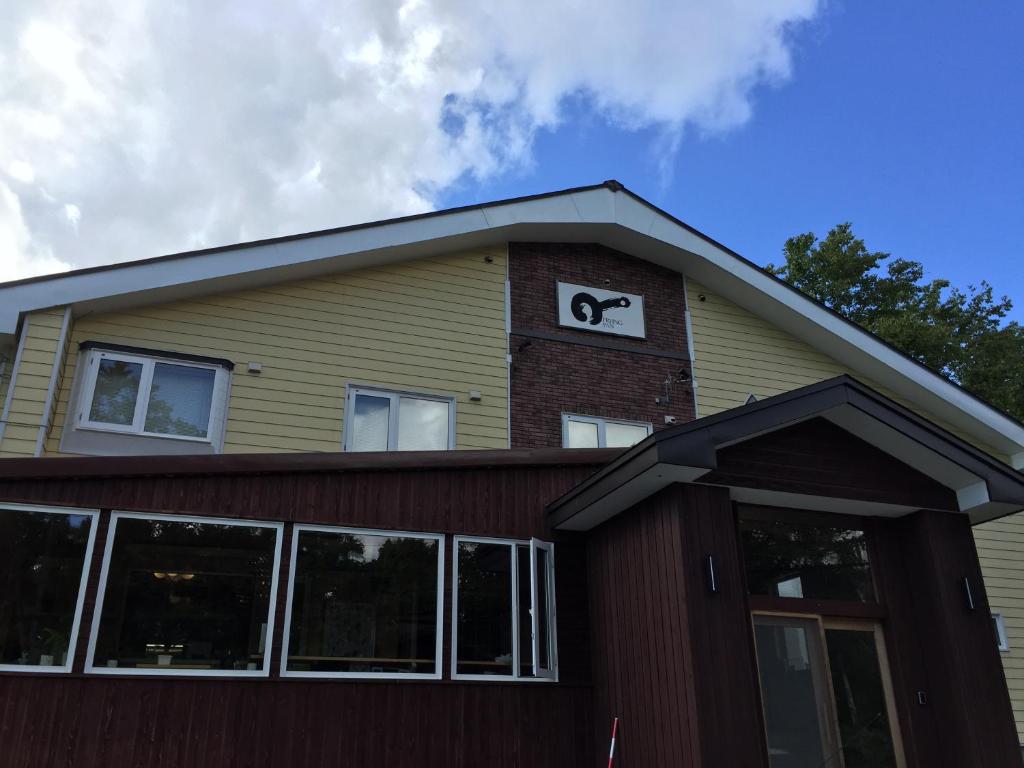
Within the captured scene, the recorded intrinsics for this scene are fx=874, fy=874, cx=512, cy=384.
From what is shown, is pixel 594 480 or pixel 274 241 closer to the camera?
pixel 594 480

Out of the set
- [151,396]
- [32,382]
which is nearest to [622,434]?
[151,396]

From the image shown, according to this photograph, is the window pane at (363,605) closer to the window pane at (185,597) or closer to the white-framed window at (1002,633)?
the window pane at (185,597)

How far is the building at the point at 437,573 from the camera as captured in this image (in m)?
6.92

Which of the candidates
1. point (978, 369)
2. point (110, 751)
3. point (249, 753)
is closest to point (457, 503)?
point (249, 753)

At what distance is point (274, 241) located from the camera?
1113cm

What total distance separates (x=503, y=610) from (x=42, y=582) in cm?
394

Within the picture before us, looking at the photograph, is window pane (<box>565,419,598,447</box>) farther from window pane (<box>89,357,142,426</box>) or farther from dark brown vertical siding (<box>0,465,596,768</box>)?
window pane (<box>89,357,142,426</box>)

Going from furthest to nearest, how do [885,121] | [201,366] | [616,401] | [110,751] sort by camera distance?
[885,121] → [616,401] → [201,366] → [110,751]

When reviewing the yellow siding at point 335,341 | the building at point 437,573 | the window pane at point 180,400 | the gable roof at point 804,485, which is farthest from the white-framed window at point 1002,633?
the window pane at point 180,400

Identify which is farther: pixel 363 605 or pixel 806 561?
pixel 806 561

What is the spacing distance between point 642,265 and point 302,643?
8681mm

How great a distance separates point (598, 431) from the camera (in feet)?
41.2

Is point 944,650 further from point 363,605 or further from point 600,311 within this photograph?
point 600,311

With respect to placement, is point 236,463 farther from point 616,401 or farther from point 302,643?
point 616,401
